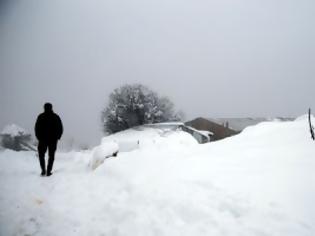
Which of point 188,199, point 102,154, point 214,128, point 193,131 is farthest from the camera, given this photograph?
point 214,128

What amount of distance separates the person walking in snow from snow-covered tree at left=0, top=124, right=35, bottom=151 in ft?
143

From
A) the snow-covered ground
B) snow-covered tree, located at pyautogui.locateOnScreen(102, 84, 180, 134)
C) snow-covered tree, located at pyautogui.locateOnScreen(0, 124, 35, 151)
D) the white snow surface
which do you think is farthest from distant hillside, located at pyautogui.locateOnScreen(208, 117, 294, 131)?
the snow-covered ground

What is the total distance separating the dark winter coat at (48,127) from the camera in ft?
27.6

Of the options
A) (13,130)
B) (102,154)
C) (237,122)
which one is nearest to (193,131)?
(237,122)

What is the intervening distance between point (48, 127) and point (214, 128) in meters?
45.9

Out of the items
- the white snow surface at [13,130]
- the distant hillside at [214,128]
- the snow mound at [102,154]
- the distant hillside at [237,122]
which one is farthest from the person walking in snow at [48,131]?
the distant hillside at [237,122]

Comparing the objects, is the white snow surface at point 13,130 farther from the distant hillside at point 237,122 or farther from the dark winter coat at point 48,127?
the dark winter coat at point 48,127

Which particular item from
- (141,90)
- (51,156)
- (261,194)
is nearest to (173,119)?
(141,90)

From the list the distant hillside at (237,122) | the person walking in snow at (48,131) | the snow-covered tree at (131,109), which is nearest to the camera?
the person walking in snow at (48,131)

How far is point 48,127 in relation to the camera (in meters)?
8.43

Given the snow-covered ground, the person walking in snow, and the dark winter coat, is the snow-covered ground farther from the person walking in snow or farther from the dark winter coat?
the dark winter coat

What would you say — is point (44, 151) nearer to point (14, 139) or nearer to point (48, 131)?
point (48, 131)

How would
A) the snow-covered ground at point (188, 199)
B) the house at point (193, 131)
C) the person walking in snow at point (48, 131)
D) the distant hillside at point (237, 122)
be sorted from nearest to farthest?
the snow-covered ground at point (188, 199)
the person walking in snow at point (48, 131)
the house at point (193, 131)
the distant hillside at point (237, 122)

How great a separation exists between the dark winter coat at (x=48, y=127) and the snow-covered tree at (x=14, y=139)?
43.7m
